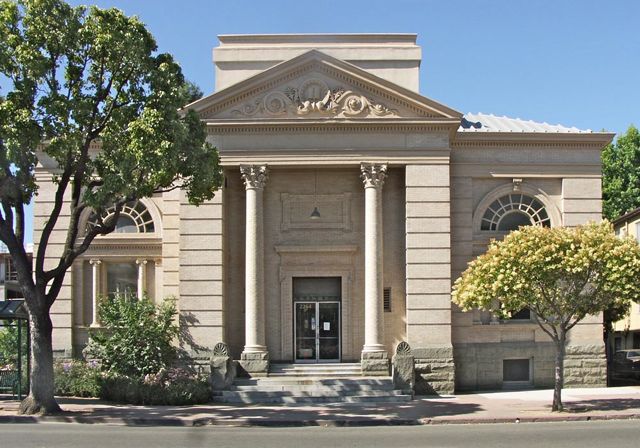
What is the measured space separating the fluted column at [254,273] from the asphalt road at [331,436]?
23.0ft

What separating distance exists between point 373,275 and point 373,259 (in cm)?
51

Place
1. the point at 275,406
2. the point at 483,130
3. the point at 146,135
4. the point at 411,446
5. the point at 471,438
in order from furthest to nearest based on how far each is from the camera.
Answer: the point at 483,130, the point at 275,406, the point at 146,135, the point at 471,438, the point at 411,446

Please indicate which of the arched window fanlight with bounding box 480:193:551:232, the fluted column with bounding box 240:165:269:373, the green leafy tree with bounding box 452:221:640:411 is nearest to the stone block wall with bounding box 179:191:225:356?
the fluted column with bounding box 240:165:269:373

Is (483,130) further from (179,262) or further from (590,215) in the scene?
(179,262)

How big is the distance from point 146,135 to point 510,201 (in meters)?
14.0

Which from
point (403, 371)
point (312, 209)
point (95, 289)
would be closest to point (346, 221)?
point (312, 209)

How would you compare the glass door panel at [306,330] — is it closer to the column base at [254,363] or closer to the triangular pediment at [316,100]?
the column base at [254,363]

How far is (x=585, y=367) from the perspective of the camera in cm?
2825

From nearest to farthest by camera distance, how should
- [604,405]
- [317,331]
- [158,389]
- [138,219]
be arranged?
[604,405] < [158,389] < [317,331] < [138,219]

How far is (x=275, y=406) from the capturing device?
24.1 meters

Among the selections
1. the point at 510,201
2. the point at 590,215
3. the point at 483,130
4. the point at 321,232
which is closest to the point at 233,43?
the point at 321,232

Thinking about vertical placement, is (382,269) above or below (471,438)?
above

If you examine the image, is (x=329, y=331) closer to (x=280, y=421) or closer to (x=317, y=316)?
(x=317, y=316)

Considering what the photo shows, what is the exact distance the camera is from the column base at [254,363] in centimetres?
2659
